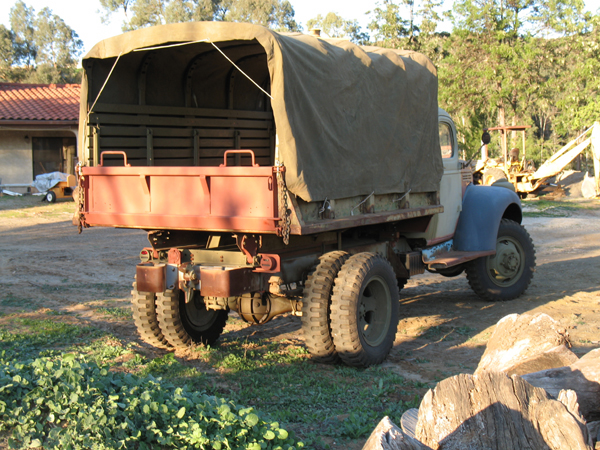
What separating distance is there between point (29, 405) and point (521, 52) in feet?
92.9

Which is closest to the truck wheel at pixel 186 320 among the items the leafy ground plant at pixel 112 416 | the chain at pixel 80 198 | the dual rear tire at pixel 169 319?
the dual rear tire at pixel 169 319

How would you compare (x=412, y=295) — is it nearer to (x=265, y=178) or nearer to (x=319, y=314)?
(x=319, y=314)

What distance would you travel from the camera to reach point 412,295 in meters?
8.99

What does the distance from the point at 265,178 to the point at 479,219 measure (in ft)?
13.6

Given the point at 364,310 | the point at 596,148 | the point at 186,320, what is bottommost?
the point at 186,320

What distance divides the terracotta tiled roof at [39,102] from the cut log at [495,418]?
71.8 ft

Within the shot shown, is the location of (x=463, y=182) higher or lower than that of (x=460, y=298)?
higher

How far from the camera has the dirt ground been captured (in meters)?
6.37

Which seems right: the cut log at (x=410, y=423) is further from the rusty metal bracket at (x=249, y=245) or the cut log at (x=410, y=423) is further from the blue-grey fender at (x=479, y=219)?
the blue-grey fender at (x=479, y=219)

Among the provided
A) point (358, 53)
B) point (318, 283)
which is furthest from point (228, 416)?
point (358, 53)

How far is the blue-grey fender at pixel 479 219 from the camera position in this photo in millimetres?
7980

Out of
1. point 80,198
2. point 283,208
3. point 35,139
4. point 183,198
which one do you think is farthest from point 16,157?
point 283,208

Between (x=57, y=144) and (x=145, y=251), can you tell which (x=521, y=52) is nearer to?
(x=57, y=144)

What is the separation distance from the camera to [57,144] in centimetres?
2455
